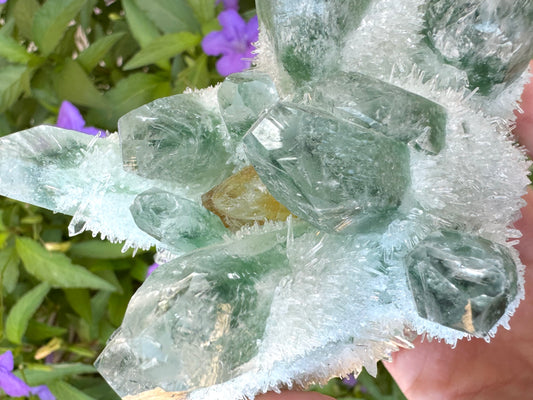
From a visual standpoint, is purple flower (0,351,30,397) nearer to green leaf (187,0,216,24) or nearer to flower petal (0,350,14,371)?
flower petal (0,350,14,371)

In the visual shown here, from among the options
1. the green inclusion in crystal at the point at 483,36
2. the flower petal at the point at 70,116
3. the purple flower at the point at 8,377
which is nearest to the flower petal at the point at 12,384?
the purple flower at the point at 8,377

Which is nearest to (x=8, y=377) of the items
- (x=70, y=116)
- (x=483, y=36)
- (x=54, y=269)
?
(x=54, y=269)

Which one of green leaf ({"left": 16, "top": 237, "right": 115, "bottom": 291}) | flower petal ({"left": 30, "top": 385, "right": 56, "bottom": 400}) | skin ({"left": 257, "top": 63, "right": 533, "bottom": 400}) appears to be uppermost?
green leaf ({"left": 16, "top": 237, "right": 115, "bottom": 291})

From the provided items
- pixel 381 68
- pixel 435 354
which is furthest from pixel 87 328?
pixel 381 68

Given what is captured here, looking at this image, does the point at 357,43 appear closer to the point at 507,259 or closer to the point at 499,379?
the point at 507,259

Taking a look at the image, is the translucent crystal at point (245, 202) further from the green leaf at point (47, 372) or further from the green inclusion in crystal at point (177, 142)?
the green leaf at point (47, 372)

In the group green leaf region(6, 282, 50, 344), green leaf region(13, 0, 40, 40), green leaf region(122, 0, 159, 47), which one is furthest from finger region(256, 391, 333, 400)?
green leaf region(13, 0, 40, 40)

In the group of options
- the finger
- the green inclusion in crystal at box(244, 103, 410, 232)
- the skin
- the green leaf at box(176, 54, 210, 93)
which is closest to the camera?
the green inclusion in crystal at box(244, 103, 410, 232)
